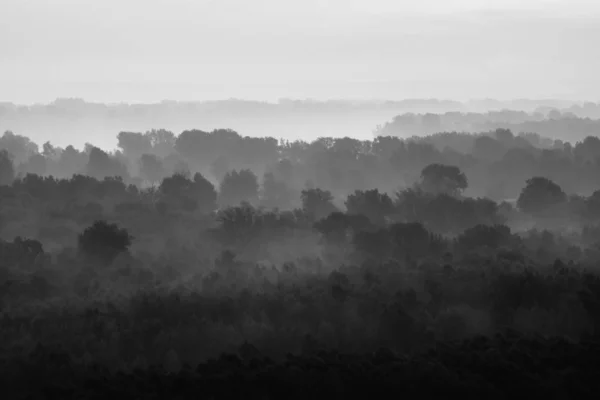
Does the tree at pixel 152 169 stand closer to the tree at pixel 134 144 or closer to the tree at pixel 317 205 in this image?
the tree at pixel 134 144

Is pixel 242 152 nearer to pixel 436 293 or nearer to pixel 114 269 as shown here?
pixel 114 269

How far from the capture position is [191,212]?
3236 inches

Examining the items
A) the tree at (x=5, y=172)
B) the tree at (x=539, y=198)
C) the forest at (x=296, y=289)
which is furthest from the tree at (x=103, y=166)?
the tree at (x=539, y=198)

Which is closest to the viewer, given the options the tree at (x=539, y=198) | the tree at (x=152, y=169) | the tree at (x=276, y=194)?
the tree at (x=539, y=198)

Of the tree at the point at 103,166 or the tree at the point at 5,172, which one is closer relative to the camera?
the tree at the point at 5,172

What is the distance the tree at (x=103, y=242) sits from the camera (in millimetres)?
63522

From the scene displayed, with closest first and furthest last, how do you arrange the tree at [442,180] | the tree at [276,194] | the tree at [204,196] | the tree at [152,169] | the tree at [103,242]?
the tree at [103,242]
the tree at [204,196]
the tree at [442,180]
the tree at [276,194]
the tree at [152,169]

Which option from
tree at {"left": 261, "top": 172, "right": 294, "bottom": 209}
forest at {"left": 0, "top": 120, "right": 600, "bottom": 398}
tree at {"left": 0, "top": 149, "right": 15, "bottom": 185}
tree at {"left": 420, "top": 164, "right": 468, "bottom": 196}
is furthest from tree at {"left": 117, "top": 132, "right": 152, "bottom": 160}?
tree at {"left": 420, "top": 164, "right": 468, "bottom": 196}

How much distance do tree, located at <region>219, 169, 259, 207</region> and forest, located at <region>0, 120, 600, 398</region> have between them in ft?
0.75

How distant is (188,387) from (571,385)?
740 inches

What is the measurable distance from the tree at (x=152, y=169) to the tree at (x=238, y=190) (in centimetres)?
2153

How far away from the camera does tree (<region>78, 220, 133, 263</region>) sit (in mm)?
63522

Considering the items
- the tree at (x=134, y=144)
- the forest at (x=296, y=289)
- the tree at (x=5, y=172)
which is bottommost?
the forest at (x=296, y=289)

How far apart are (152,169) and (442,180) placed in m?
47.7
